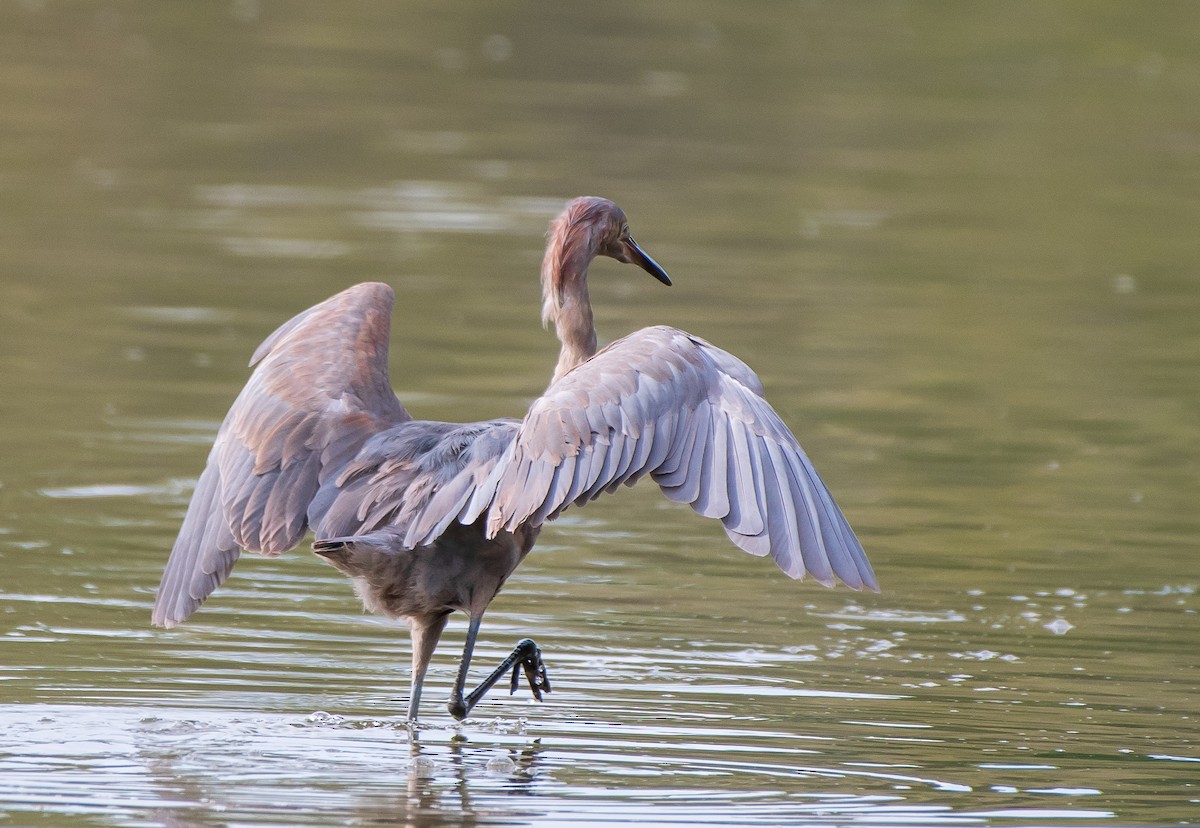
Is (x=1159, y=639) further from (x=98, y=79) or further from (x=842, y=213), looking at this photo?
(x=98, y=79)

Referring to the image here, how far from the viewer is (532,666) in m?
7.56

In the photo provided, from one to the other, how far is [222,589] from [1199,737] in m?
3.81

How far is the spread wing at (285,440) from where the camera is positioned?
7.32 metres

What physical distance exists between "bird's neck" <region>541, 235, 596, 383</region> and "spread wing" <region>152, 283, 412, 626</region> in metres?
0.60

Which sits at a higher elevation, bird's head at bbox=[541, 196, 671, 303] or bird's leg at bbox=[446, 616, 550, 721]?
bird's head at bbox=[541, 196, 671, 303]

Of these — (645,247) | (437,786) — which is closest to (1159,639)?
(437,786)

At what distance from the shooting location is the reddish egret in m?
6.52

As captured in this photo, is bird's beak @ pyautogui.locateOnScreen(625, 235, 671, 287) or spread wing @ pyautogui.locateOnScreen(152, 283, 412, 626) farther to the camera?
bird's beak @ pyautogui.locateOnScreen(625, 235, 671, 287)

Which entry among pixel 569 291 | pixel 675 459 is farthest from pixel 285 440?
pixel 675 459

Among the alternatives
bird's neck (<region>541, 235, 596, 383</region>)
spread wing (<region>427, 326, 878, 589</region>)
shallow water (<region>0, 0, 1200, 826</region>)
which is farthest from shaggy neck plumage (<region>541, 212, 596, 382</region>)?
shallow water (<region>0, 0, 1200, 826</region>)

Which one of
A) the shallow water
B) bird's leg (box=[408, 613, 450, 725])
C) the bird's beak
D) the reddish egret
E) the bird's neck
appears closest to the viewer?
the reddish egret

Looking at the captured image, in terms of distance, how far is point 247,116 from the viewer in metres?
21.3

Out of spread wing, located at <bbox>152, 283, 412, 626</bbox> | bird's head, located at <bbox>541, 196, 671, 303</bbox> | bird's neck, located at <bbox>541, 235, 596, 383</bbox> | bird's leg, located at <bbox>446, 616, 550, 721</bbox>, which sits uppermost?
bird's head, located at <bbox>541, 196, 671, 303</bbox>

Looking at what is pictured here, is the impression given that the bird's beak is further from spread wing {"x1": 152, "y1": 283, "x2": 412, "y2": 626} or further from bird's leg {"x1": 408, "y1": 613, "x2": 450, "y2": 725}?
bird's leg {"x1": 408, "y1": 613, "x2": 450, "y2": 725}
